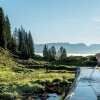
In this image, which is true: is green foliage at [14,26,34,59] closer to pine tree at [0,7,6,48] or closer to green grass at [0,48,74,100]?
pine tree at [0,7,6,48]

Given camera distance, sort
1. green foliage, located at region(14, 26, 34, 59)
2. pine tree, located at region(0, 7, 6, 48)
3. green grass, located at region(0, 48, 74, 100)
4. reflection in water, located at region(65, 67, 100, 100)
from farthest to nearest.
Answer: green foliage, located at region(14, 26, 34, 59)
pine tree, located at region(0, 7, 6, 48)
green grass, located at region(0, 48, 74, 100)
reflection in water, located at region(65, 67, 100, 100)

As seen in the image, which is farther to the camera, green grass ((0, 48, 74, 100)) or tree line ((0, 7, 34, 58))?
tree line ((0, 7, 34, 58))

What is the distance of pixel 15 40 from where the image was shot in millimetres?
133000

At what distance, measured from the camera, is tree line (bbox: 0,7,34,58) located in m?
107

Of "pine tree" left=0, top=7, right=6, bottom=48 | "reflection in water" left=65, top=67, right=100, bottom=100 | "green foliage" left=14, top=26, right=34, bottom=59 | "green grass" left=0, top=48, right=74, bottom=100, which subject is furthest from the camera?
"green foliage" left=14, top=26, right=34, bottom=59

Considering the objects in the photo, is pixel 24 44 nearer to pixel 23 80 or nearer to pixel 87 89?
pixel 23 80

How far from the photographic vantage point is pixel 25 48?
129750 millimetres

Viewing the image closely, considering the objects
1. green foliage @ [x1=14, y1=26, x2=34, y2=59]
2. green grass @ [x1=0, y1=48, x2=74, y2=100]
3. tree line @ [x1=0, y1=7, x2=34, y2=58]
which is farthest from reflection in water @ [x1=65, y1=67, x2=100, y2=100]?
green foliage @ [x1=14, y1=26, x2=34, y2=59]

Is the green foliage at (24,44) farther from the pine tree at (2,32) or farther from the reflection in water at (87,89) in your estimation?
the reflection in water at (87,89)

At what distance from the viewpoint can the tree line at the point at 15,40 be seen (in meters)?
107

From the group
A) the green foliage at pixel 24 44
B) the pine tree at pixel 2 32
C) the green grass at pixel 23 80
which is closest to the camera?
the green grass at pixel 23 80

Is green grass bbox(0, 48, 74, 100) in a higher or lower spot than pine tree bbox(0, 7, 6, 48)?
lower

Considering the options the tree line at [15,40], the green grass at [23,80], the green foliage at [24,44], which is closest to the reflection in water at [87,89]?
the green grass at [23,80]

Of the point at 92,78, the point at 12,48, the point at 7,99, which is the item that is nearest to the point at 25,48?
the point at 12,48
